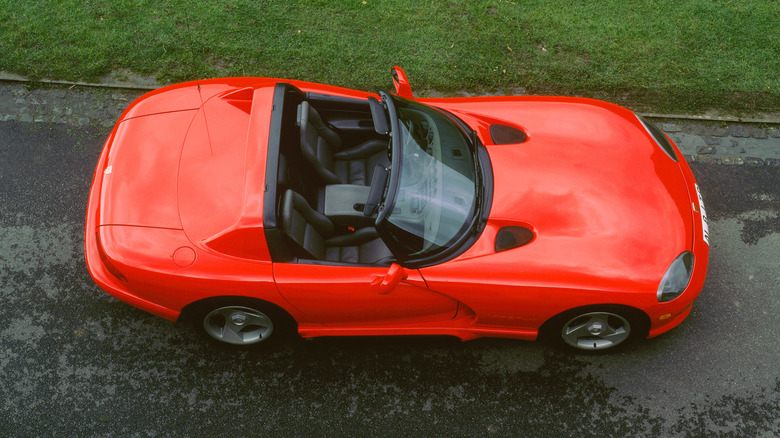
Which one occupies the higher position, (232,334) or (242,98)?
(242,98)

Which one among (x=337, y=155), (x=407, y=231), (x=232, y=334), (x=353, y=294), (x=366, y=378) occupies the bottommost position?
(x=366, y=378)

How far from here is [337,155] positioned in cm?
398

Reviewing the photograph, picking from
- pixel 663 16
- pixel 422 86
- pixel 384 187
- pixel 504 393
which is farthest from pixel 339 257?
pixel 663 16

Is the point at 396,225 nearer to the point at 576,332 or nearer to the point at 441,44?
the point at 576,332

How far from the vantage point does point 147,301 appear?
3.50 m

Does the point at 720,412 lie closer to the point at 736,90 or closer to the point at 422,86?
the point at 736,90

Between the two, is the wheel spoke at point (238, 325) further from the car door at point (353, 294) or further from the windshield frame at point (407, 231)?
the windshield frame at point (407, 231)

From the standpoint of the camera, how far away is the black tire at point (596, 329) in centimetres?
343

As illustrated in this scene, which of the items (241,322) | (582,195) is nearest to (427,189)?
(582,195)

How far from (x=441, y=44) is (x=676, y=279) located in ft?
11.1

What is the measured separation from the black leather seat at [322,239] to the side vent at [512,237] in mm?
679

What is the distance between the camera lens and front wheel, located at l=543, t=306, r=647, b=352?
345 cm

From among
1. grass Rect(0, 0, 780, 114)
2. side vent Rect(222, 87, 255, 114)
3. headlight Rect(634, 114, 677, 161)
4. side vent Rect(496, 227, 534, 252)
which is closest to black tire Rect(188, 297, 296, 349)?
side vent Rect(222, 87, 255, 114)

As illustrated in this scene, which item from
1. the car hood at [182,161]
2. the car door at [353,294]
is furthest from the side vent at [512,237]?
the car hood at [182,161]
